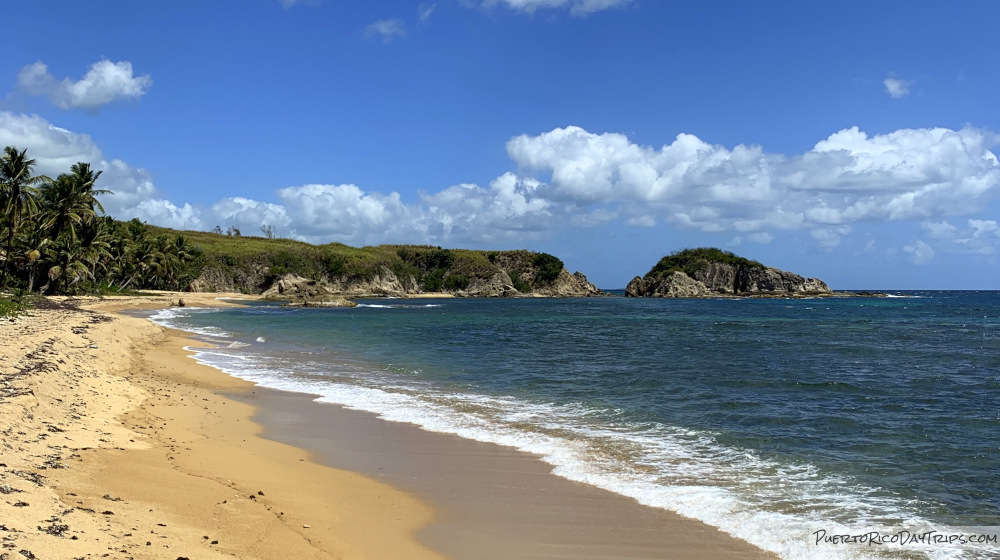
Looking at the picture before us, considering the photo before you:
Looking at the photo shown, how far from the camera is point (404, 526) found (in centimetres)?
680

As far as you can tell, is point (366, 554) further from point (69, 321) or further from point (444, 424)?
point (69, 321)

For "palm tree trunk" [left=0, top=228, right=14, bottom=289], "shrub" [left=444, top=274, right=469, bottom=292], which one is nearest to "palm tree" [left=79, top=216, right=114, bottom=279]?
"palm tree trunk" [left=0, top=228, right=14, bottom=289]

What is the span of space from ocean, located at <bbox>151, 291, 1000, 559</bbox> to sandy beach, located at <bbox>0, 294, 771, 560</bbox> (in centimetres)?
102

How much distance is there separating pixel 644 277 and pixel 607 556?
143699 millimetres

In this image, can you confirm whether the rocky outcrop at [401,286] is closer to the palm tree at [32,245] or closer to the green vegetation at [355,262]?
the green vegetation at [355,262]

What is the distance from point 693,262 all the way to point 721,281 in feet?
26.0

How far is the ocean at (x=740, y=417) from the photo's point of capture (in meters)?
7.38

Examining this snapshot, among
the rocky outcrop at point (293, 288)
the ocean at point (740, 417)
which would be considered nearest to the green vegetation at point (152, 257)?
the rocky outcrop at point (293, 288)

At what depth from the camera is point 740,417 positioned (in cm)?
1298

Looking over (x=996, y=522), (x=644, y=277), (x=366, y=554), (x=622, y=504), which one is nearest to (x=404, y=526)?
(x=366, y=554)

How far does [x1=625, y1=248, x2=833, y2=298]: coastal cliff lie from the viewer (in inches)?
5354

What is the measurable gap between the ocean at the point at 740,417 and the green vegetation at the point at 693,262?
11370cm

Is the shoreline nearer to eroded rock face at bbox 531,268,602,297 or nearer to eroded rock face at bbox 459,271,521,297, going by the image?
eroded rock face at bbox 459,271,521,297

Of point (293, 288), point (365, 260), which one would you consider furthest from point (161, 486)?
point (365, 260)
